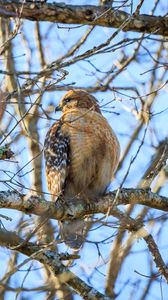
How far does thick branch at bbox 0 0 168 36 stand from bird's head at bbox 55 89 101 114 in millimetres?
717

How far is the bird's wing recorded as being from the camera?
672 cm

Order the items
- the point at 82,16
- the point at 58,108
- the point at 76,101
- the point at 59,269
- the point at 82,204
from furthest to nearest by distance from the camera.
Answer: the point at 58,108
the point at 76,101
the point at 82,16
the point at 82,204
the point at 59,269

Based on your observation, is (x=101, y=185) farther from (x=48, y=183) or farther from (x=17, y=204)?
(x=17, y=204)

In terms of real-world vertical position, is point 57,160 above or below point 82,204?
above

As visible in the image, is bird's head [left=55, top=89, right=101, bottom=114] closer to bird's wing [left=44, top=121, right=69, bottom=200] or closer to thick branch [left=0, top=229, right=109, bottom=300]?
bird's wing [left=44, top=121, right=69, bottom=200]

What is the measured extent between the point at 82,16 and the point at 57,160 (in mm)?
1295

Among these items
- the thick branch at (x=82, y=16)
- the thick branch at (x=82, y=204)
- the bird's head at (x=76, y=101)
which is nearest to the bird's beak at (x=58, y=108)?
the bird's head at (x=76, y=101)

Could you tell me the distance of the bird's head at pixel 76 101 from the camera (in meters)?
7.38

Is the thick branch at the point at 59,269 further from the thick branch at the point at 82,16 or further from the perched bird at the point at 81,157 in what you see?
the thick branch at the point at 82,16

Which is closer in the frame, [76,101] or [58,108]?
[76,101]

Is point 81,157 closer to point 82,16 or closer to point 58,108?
point 58,108

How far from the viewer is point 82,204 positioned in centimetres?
600

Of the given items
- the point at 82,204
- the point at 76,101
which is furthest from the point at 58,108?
the point at 82,204

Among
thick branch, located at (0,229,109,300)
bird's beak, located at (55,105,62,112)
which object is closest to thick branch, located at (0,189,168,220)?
thick branch, located at (0,229,109,300)
